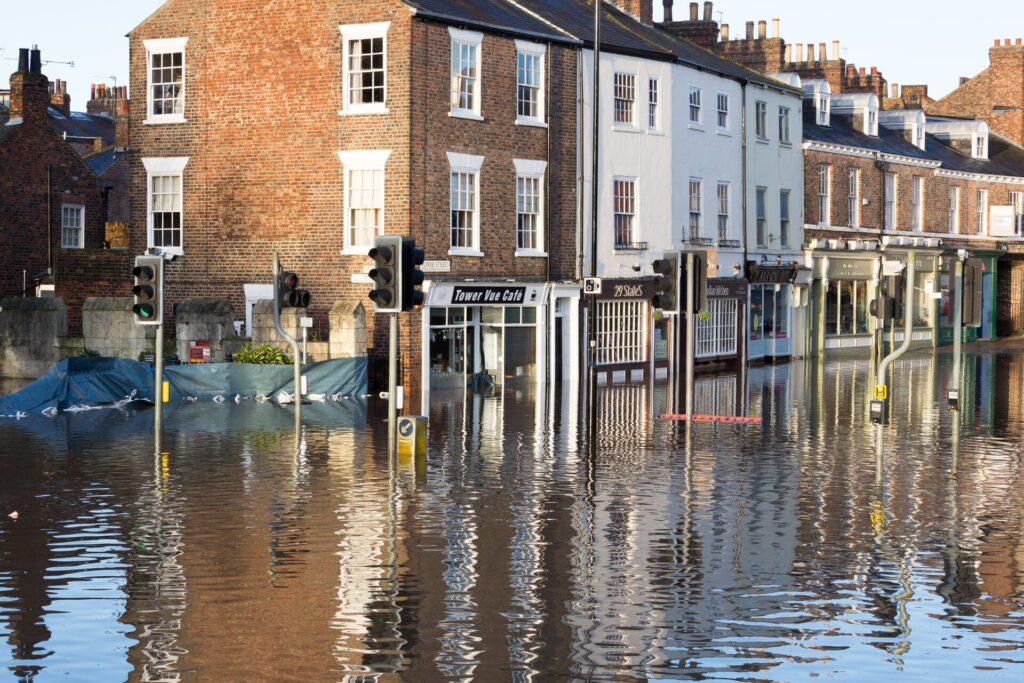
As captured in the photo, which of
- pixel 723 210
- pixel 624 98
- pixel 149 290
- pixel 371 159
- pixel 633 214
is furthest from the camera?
pixel 723 210

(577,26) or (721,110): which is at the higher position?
(577,26)

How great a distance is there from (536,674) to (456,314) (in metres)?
29.1

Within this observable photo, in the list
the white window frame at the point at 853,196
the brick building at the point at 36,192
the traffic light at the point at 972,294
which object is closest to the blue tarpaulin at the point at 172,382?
the traffic light at the point at 972,294

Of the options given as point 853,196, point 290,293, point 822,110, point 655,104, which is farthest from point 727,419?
point 822,110

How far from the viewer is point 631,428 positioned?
2859 cm

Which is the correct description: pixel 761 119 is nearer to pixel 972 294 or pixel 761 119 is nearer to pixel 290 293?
pixel 290 293

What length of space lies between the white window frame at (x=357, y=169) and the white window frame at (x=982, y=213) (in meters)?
38.7

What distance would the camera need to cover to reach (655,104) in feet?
151

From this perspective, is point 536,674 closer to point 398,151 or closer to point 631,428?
point 631,428

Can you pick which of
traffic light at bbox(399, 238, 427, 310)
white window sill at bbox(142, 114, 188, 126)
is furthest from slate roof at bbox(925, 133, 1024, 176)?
traffic light at bbox(399, 238, 427, 310)

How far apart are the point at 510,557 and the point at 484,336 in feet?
84.2

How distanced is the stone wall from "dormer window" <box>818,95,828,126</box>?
1283 inches

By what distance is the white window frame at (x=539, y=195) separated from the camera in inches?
1612

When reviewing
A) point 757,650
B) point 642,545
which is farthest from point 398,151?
point 757,650
